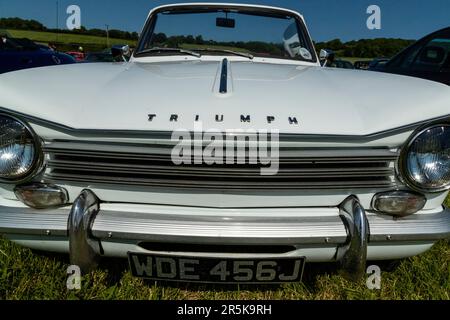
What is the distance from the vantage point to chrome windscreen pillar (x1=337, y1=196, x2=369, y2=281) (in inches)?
56.9

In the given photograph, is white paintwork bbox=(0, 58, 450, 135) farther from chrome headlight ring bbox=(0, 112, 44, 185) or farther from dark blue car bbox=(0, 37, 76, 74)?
dark blue car bbox=(0, 37, 76, 74)

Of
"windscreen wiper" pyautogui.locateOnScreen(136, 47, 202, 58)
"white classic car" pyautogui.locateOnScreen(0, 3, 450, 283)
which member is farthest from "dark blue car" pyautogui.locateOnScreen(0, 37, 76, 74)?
"white classic car" pyautogui.locateOnScreen(0, 3, 450, 283)

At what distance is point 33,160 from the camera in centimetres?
152

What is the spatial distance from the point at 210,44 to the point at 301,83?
1.21 metres

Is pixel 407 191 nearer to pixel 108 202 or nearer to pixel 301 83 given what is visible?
pixel 301 83

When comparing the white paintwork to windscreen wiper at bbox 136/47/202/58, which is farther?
windscreen wiper at bbox 136/47/202/58

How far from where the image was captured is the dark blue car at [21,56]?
21.6ft

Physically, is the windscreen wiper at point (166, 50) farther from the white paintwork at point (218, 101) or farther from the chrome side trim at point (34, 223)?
the chrome side trim at point (34, 223)

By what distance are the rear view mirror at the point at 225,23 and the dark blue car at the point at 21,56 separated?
489 cm

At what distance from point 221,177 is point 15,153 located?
0.80m

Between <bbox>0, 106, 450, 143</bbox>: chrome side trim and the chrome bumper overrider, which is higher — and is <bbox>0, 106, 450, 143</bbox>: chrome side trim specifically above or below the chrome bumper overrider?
above

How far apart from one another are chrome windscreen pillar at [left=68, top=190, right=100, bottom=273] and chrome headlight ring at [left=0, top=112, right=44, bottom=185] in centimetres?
20

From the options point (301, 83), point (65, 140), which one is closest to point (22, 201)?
point (65, 140)

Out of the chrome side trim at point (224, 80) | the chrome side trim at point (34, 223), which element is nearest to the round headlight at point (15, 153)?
the chrome side trim at point (34, 223)
